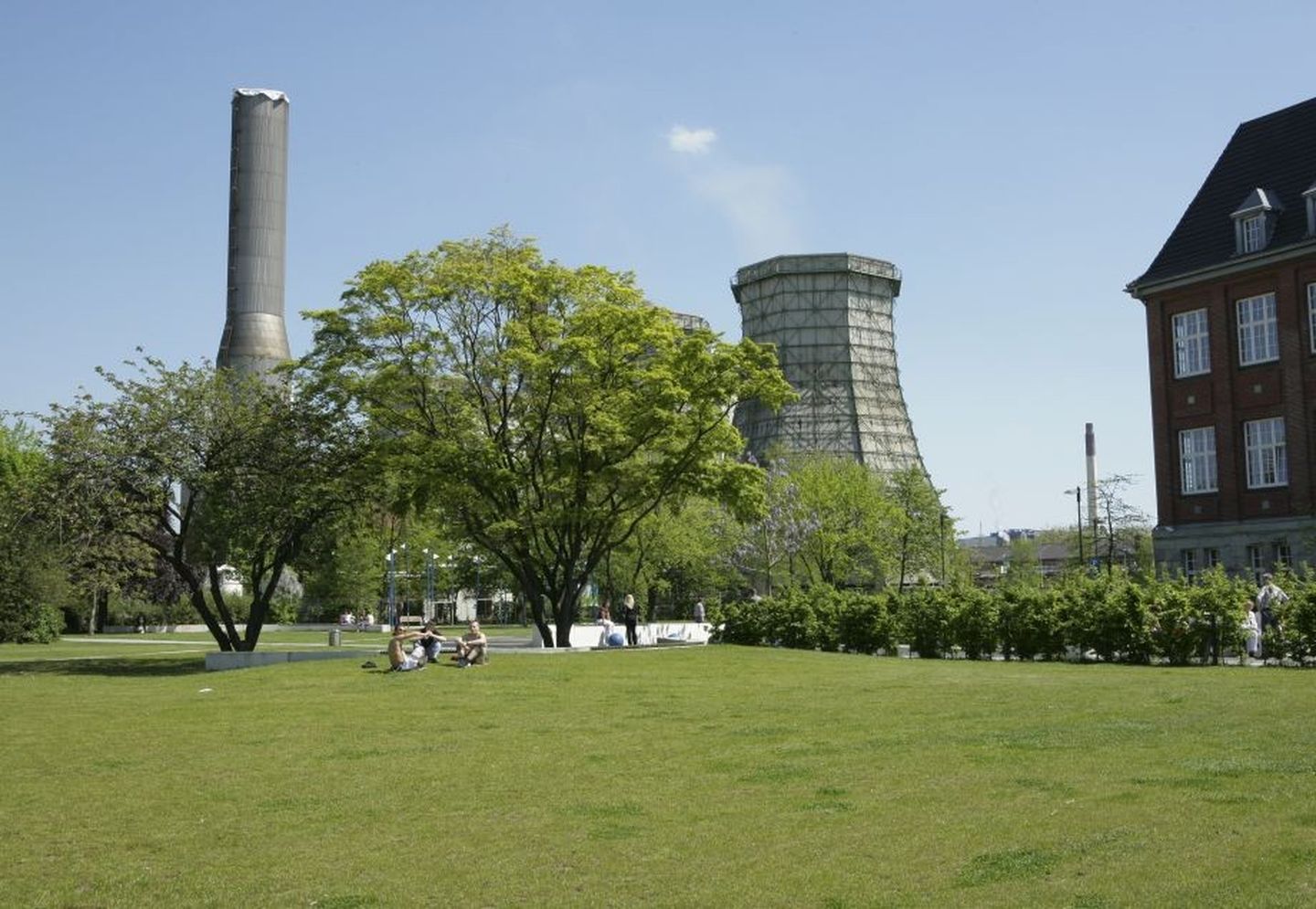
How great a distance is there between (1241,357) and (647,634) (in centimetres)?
2260

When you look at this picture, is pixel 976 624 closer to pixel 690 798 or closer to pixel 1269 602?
pixel 1269 602

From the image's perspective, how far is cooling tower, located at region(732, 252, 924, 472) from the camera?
418 feet

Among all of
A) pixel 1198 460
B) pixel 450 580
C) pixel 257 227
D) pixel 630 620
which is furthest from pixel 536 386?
Answer: pixel 257 227

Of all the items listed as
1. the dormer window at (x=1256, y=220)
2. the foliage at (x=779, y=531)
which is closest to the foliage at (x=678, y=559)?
the foliage at (x=779, y=531)

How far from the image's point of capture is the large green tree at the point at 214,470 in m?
38.4

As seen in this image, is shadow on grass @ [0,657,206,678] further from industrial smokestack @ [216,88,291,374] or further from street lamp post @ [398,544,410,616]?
industrial smokestack @ [216,88,291,374]

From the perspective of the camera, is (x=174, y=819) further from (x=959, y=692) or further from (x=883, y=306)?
(x=883, y=306)

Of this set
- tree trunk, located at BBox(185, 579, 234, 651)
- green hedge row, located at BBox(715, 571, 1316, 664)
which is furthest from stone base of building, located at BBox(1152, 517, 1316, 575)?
tree trunk, located at BBox(185, 579, 234, 651)

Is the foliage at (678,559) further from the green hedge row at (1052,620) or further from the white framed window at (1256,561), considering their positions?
the white framed window at (1256,561)

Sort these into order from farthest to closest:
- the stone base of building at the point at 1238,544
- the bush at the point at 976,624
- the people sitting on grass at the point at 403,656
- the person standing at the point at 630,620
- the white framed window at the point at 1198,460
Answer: the white framed window at the point at 1198,460, the stone base of building at the point at 1238,544, the person standing at the point at 630,620, the bush at the point at 976,624, the people sitting on grass at the point at 403,656

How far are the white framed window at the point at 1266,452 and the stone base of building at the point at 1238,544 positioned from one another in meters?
1.41

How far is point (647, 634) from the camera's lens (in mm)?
48000

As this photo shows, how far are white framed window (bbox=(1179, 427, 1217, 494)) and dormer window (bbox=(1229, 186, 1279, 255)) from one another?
645cm

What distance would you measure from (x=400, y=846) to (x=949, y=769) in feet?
18.3
